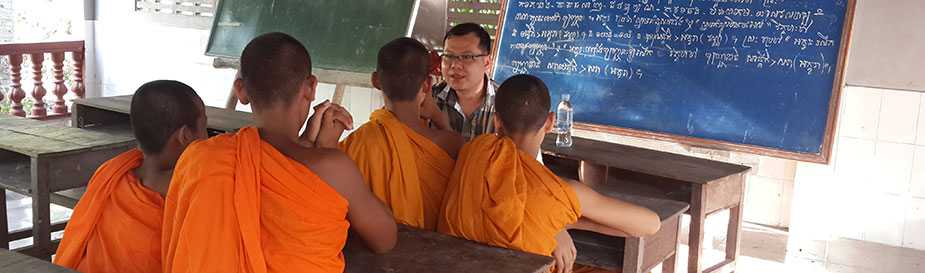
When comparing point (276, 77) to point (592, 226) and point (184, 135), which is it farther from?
point (592, 226)

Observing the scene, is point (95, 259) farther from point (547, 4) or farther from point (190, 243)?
point (547, 4)

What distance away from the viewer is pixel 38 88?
7.23 metres

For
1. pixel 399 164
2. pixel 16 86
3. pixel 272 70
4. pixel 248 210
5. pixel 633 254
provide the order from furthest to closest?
pixel 16 86 < pixel 633 254 < pixel 399 164 < pixel 272 70 < pixel 248 210

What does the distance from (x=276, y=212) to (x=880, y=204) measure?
363cm

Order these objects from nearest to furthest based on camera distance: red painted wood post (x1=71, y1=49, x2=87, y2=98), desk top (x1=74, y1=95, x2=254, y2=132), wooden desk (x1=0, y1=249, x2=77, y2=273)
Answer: wooden desk (x1=0, y1=249, x2=77, y2=273), desk top (x1=74, y1=95, x2=254, y2=132), red painted wood post (x1=71, y1=49, x2=87, y2=98)

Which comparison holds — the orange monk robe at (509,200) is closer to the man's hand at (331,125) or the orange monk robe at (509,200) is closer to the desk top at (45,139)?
the man's hand at (331,125)

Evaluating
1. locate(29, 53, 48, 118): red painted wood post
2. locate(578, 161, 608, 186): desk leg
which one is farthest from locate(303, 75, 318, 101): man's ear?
locate(29, 53, 48, 118): red painted wood post

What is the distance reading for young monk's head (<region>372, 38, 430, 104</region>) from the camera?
2600 millimetres

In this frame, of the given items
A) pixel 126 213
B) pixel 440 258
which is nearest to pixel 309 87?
pixel 440 258

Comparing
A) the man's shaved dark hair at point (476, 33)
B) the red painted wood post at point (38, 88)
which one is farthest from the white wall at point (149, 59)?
the man's shaved dark hair at point (476, 33)

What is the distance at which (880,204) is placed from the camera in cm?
453

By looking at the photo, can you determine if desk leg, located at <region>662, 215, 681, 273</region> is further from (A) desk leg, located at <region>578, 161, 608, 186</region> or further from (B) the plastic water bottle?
(B) the plastic water bottle

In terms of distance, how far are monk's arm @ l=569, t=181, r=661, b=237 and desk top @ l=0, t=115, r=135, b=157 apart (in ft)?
7.19

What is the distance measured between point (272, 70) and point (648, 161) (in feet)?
6.25
